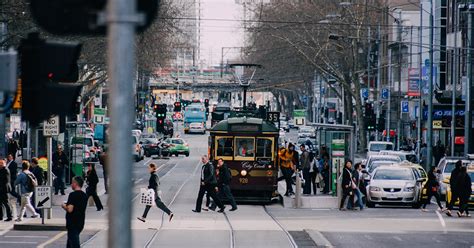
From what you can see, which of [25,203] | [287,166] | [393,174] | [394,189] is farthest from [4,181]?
[287,166]

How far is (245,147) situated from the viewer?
39156 mm

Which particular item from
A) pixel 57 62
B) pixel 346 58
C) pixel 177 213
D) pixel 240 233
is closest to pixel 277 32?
pixel 346 58

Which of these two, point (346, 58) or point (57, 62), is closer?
point (57, 62)

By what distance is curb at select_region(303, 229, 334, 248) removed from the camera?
25.0 metres

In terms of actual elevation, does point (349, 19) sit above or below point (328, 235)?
above

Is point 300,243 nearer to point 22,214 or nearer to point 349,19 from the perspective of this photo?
point 22,214

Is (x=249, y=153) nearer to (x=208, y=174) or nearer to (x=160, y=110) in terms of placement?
(x=208, y=174)

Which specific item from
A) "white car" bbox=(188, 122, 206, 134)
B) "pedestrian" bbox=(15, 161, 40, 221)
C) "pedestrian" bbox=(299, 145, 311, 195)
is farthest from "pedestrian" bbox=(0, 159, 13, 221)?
"white car" bbox=(188, 122, 206, 134)

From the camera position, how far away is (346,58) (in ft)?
267

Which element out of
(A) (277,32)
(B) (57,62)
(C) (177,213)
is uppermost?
(A) (277,32)

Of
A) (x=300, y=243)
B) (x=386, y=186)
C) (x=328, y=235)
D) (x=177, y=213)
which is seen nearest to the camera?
(x=300, y=243)

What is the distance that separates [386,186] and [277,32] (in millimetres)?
44559

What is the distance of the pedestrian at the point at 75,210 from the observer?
1891 centimetres

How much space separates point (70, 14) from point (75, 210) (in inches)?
468
